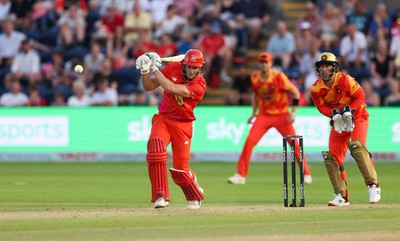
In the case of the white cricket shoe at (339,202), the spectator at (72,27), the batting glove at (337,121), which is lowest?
the white cricket shoe at (339,202)

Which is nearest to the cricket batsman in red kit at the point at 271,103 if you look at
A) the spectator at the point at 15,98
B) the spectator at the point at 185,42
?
the spectator at the point at 185,42

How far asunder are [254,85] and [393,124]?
6.76 meters

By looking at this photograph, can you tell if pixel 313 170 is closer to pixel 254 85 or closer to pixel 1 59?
pixel 254 85

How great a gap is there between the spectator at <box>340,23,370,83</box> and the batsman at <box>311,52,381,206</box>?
40.0 ft

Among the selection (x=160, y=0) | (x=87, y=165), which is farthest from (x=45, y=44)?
(x=87, y=165)

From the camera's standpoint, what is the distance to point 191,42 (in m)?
27.9

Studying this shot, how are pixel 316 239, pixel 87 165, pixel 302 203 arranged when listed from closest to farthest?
pixel 316 239, pixel 302 203, pixel 87 165

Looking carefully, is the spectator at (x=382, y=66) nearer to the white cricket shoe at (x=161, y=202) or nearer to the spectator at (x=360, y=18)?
the spectator at (x=360, y=18)

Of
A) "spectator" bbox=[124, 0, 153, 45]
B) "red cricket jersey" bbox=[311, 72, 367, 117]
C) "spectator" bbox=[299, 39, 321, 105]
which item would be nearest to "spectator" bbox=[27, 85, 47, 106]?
"spectator" bbox=[124, 0, 153, 45]

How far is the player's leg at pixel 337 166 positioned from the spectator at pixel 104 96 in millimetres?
12419

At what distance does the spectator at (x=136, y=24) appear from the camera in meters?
28.4

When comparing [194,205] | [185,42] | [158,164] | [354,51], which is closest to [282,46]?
[354,51]

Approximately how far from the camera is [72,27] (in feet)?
94.7

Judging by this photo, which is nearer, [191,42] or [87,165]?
[87,165]
